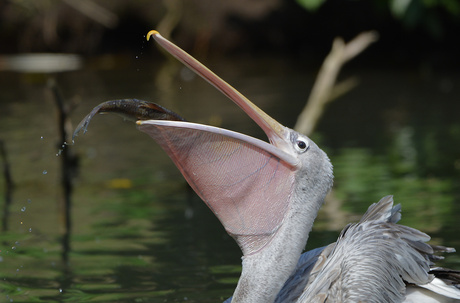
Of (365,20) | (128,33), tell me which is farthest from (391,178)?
(128,33)

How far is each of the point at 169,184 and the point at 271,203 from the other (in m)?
3.98

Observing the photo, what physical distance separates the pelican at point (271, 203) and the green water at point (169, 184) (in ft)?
3.41

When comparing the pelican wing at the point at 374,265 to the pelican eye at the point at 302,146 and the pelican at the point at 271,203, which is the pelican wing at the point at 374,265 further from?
the pelican eye at the point at 302,146

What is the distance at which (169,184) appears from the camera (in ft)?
25.9

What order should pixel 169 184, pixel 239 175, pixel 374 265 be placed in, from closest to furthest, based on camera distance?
pixel 374 265 < pixel 239 175 < pixel 169 184

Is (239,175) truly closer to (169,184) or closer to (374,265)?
(374,265)

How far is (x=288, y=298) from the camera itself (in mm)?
4023

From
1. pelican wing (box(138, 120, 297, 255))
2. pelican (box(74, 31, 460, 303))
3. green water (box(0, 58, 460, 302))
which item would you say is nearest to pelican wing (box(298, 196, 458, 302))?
pelican (box(74, 31, 460, 303))

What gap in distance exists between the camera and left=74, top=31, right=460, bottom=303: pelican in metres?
3.78

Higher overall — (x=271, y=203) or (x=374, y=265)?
(x=271, y=203)

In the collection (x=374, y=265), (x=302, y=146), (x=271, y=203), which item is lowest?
(x=374, y=265)

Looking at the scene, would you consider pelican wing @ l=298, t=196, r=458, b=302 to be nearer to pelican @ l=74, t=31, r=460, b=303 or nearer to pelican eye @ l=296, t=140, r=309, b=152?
pelican @ l=74, t=31, r=460, b=303

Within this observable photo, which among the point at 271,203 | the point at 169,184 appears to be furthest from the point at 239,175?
the point at 169,184

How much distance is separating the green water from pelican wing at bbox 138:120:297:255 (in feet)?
3.39
